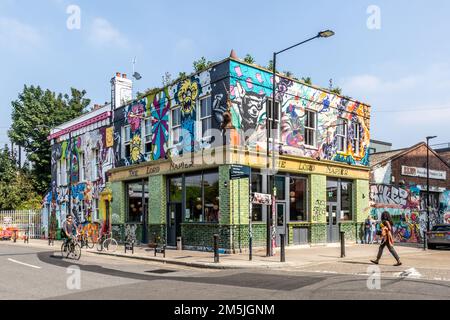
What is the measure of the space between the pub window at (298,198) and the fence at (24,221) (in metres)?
21.2

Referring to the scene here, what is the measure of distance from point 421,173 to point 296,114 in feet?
44.4

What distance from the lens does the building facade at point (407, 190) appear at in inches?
1085

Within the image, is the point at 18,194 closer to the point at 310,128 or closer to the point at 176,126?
the point at 176,126

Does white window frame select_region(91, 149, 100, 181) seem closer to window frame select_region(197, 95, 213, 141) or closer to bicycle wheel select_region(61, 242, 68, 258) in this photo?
bicycle wheel select_region(61, 242, 68, 258)

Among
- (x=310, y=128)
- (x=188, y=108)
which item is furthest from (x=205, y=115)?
(x=310, y=128)

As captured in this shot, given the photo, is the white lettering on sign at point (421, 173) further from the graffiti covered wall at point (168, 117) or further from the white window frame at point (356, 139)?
the graffiti covered wall at point (168, 117)

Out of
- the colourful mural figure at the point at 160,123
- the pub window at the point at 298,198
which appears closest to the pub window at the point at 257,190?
the pub window at the point at 298,198

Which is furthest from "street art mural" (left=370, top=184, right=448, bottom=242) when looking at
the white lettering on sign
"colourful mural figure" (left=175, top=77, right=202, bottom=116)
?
"colourful mural figure" (left=175, top=77, right=202, bottom=116)

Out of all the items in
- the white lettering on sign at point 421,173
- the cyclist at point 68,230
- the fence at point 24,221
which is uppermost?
the white lettering on sign at point 421,173

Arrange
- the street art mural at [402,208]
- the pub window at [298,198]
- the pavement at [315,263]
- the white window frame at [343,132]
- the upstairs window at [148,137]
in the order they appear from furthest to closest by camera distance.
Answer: the street art mural at [402,208]
the white window frame at [343,132]
the upstairs window at [148,137]
the pub window at [298,198]
the pavement at [315,263]

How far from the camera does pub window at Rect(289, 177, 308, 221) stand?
21.3 metres

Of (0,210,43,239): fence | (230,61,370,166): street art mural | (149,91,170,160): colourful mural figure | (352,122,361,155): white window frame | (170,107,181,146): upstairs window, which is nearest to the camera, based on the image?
(230,61,370,166): street art mural

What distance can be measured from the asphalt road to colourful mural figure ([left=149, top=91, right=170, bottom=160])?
9219mm
